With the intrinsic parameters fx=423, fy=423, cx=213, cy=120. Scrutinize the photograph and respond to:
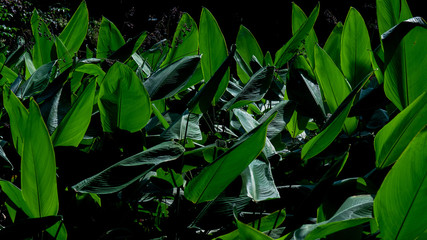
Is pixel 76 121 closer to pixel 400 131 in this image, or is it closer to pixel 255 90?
pixel 255 90

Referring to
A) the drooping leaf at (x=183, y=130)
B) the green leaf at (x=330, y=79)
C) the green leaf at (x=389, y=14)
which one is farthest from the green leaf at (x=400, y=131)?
the green leaf at (x=389, y=14)

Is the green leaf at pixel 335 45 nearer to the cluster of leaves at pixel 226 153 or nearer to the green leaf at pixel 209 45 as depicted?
the cluster of leaves at pixel 226 153

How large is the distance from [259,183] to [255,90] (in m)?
0.26

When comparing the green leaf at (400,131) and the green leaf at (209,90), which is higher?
the green leaf at (209,90)

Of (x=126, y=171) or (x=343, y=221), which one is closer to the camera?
(x=343, y=221)

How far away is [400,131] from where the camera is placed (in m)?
0.64

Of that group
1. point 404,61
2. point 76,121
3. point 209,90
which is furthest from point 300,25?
point 76,121

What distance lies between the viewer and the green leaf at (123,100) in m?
0.74

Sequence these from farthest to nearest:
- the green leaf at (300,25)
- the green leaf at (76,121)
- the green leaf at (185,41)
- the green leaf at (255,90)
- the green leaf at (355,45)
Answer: the green leaf at (300,25) < the green leaf at (185,41) < the green leaf at (355,45) < the green leaf at (255,90) < the green leaf at (76,121)

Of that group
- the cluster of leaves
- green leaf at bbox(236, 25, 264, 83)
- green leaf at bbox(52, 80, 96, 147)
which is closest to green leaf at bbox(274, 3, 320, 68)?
the cluster of leaves

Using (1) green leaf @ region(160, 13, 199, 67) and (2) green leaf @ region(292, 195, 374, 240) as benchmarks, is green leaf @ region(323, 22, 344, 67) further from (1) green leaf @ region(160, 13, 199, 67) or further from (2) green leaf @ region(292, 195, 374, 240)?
(2) green leaf @ region(292, 195, 374, 240)

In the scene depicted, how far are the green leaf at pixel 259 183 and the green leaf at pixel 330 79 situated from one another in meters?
0.27

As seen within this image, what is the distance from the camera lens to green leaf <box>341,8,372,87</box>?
1001 millimetres

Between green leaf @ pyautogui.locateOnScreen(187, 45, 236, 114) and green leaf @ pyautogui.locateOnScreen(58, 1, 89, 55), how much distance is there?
734 mm
